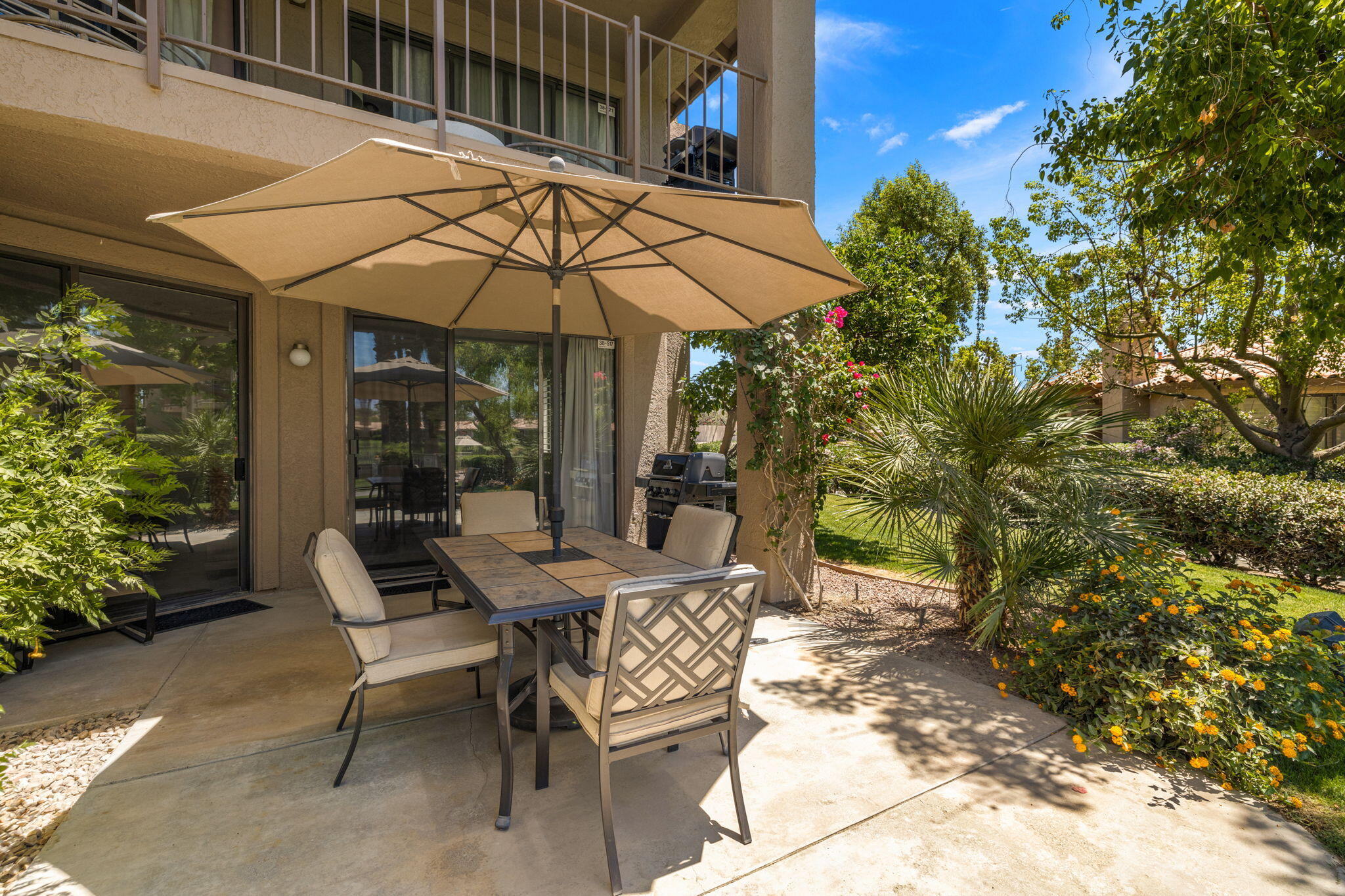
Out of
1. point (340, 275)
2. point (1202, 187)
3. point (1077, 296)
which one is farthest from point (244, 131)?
point (1077, 296)

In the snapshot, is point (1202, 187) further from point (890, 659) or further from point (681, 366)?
point (681, 366)

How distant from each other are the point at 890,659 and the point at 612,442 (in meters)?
3.89

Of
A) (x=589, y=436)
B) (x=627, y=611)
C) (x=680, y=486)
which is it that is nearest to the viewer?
(x=627, y=611)

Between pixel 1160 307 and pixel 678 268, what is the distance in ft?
30.9

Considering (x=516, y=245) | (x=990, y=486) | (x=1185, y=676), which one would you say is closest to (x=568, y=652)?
(x=516, y=245)

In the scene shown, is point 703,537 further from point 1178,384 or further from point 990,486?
point 1178,384

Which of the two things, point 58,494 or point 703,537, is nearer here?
point 58,494

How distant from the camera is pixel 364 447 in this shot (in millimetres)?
5500

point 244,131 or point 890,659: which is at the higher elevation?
point 244,131

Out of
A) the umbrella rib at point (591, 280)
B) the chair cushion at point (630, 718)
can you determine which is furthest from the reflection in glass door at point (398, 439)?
the chair cushion at point (630, 718)

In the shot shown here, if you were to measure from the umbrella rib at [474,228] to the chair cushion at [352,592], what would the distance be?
149cm

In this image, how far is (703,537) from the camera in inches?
134

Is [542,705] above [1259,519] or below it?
below

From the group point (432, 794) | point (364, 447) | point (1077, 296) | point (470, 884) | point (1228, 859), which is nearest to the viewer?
point (470, 884)
